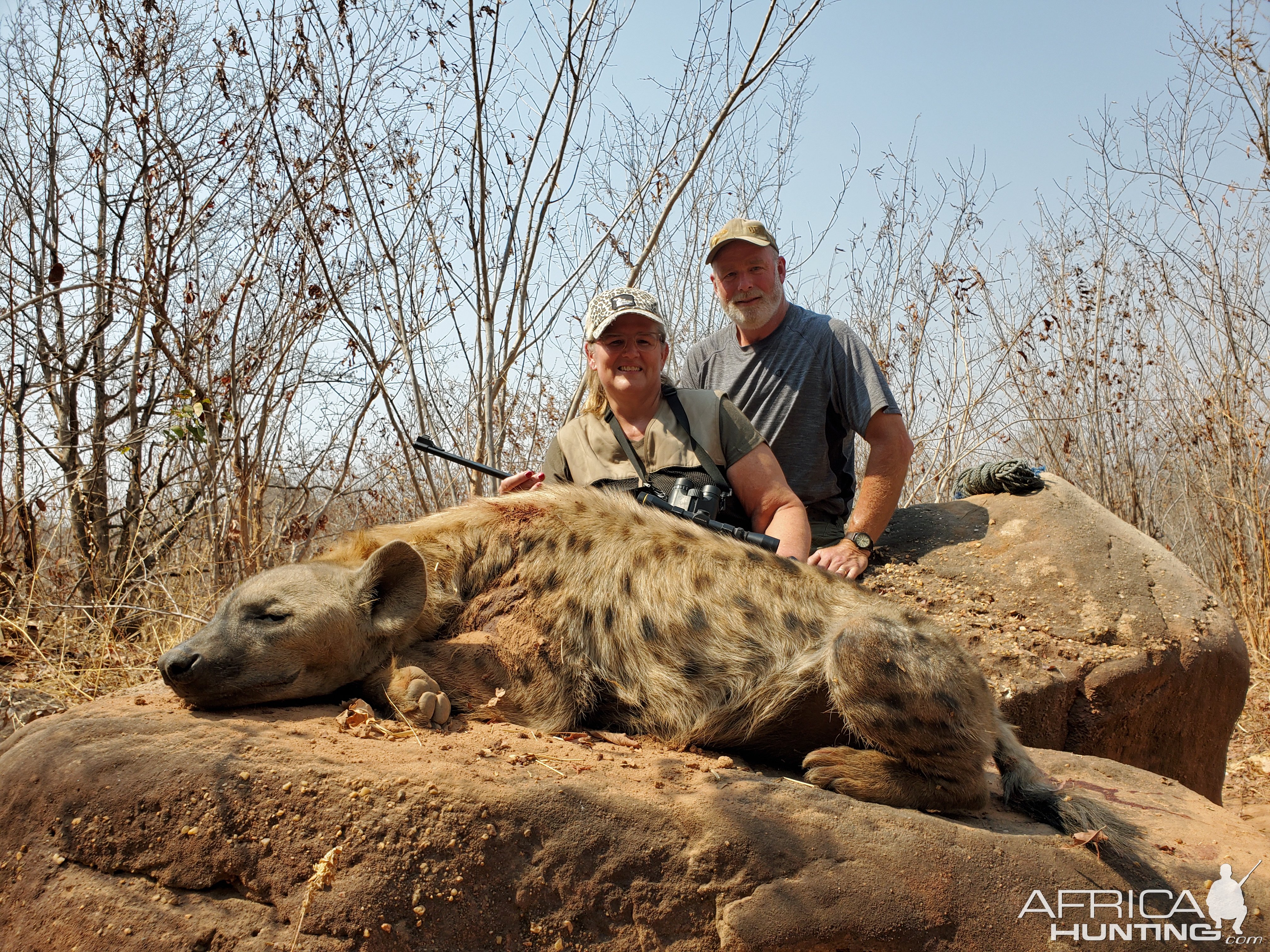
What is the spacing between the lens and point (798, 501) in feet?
12.9

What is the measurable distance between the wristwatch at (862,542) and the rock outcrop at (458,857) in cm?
215

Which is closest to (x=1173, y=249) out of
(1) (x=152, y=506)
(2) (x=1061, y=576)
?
(2) (x=1061, y=576)

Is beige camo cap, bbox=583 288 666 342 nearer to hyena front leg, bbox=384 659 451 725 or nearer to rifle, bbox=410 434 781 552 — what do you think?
rifle, bbox=410 434 781 552

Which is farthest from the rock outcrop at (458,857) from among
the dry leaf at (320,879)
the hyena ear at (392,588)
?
the hyena ear at (392,588)

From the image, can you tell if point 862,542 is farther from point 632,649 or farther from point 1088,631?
point 632,649

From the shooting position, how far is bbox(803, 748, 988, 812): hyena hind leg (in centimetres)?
257

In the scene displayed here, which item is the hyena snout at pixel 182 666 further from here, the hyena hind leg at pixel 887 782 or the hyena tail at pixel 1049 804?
the hyena tail at pixel 1049 804

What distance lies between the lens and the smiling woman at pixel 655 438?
3893mm

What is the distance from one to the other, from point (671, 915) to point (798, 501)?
84.1 inches

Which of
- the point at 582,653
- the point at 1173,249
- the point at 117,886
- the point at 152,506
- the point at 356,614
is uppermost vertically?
the point at 1173,249

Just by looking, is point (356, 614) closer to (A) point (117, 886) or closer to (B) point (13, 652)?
(A) point (117, 886)

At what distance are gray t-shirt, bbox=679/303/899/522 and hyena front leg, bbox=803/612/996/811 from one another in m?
→ 2.37

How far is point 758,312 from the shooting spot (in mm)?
5152

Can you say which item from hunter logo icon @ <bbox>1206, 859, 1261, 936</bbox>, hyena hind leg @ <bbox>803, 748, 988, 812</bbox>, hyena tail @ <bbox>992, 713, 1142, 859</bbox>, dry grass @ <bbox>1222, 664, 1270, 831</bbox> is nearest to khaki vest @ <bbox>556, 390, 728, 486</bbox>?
hyena hind leg @ <bbox>803, 748, 988, 812</bbox>
